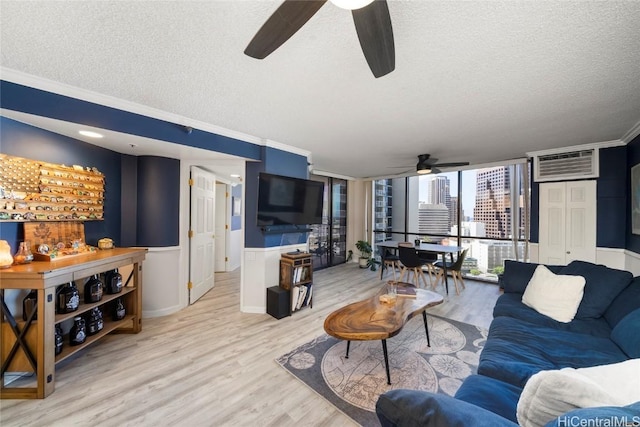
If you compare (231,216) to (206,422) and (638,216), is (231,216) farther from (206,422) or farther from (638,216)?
(638,216)

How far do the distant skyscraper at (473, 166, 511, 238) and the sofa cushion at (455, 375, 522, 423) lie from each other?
14.3 feet

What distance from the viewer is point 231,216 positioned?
18.4 feet

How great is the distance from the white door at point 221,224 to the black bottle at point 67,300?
3224 millimetres

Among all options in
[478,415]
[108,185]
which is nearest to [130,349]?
[108,185]

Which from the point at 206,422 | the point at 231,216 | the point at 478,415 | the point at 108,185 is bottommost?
the point at 206,422

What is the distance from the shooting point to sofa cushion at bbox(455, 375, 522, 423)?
1.10 m

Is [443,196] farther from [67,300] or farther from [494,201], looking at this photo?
[67,300]

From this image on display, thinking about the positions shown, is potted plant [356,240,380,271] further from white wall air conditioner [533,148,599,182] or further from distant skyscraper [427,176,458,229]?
white wall air conditioner [533,148,599,182]

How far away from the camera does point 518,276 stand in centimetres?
263

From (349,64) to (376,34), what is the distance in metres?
0.58

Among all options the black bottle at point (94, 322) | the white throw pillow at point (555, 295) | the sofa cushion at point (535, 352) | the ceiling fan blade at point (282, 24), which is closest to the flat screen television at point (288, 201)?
the black bottle at point (94, 322)

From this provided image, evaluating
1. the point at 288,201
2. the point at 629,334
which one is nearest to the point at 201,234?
the point at 288,201

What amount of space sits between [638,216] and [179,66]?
5031 mm

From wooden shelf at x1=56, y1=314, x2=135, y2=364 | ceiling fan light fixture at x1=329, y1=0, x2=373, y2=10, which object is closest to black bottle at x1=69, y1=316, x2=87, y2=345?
wooden shelf at x1=56, y1=314, x2=135, y2=364
